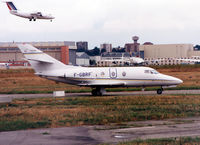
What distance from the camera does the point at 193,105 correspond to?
2292 centimetres

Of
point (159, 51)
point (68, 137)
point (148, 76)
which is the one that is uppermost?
point (159, 51)

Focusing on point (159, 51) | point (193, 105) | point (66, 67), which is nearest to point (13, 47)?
point (159, 51)

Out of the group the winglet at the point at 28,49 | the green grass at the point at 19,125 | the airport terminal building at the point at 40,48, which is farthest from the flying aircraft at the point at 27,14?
the airport terminal building at the point at 40,48

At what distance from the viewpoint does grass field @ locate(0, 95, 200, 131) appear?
692 inches

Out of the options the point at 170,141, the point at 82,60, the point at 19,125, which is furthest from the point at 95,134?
the point at 82,60

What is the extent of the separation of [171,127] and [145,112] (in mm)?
4614

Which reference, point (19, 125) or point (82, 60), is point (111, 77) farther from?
point (82, 60)

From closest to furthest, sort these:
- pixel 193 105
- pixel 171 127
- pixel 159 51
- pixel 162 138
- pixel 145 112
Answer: pixel 162 138 → pixel 171 127 → pixel 145 112 → pixel 193 105 → pixel 159 51

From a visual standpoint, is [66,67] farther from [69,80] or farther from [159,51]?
[159,51]

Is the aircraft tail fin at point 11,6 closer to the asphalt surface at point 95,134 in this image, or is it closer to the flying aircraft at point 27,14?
the flying aircraft at point 27,14

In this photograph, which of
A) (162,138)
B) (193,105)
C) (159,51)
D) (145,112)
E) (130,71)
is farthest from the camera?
(159,51)

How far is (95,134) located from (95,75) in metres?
17.9

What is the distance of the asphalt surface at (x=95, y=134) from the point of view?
13234mm

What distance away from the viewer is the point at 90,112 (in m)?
20.8
